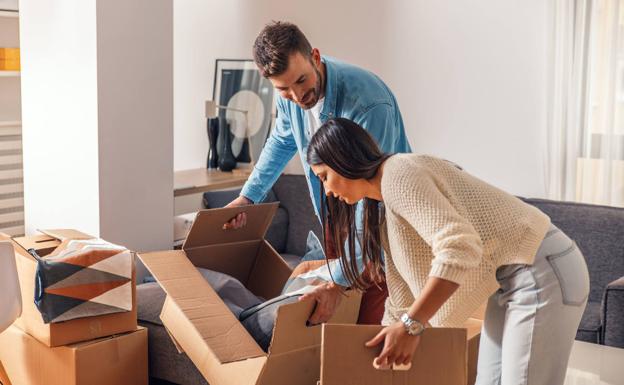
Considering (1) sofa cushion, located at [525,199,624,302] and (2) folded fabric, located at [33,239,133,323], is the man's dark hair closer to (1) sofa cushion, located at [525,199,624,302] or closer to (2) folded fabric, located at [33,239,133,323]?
(2) folded fabric, located at [33,239,133,323]

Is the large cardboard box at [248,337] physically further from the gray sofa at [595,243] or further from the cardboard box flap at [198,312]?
the gray sofa at [595,243]

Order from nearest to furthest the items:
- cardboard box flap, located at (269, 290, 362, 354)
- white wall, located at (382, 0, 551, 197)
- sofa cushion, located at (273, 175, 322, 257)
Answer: cardboard box flap, located at (269, 290, 362, 354), white wall, located at (382, 0, 551, 197), sofa cushion, located at (273, 175, 322, 257)

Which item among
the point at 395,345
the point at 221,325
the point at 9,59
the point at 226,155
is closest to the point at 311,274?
the point at 221,325

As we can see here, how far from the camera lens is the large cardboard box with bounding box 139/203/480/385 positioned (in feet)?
5.10

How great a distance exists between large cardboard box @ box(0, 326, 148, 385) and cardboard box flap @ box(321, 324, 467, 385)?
4.14 ft

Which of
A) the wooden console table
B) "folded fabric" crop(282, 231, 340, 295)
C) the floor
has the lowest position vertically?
the floor

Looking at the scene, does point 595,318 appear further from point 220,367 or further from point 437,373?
point 437,373

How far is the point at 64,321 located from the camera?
2549 millimetres

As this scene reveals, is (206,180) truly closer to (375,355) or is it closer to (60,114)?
(60,114)

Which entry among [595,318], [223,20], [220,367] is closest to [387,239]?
[220,367]

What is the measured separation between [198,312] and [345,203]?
1.99 ft

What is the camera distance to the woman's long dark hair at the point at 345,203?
1.69m

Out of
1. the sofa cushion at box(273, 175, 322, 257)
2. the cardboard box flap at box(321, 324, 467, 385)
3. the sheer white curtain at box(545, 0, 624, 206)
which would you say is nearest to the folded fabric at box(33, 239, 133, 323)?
the cardboard box flap at box(321, 324, 467, 385)

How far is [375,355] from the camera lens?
154 centimetres
